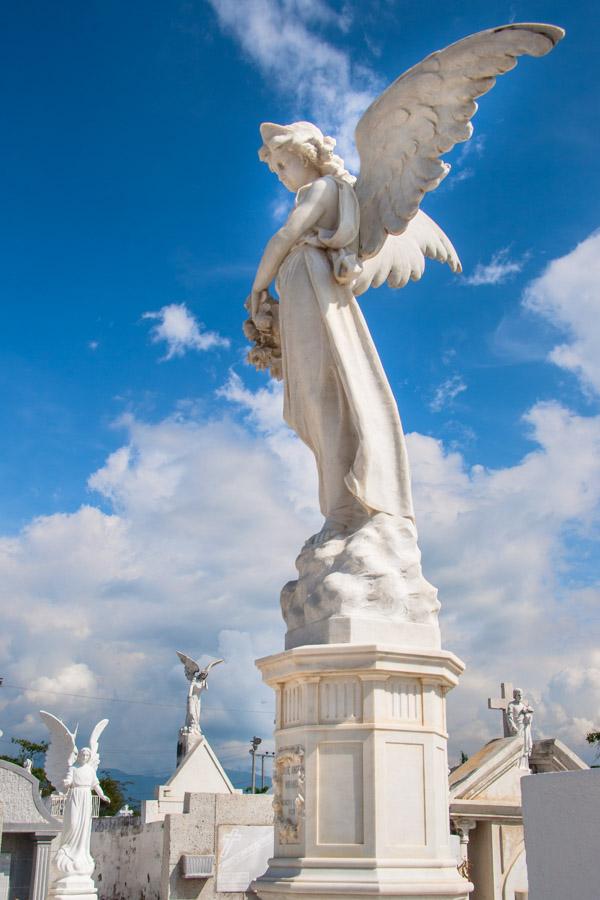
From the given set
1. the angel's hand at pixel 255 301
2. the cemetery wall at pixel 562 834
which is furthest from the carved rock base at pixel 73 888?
the cemetery wall at pixel 562 834

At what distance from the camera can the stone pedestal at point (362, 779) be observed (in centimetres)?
501

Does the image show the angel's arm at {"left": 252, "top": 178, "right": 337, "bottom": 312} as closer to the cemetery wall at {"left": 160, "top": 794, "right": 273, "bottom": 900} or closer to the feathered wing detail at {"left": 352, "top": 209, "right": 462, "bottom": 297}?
the feathered wing detail at {"left": 352, "top": 209, "right": 462, "bottom": 297}

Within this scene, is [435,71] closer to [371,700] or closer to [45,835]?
[371,700]

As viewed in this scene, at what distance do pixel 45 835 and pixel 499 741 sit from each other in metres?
8.88

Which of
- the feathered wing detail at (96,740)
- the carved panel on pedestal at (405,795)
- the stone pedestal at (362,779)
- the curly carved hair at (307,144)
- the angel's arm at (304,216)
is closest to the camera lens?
the stone pedestal at (362,779)

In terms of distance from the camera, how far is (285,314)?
6543 millimetres

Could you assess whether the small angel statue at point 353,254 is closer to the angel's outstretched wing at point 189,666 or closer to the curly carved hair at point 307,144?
the curly carved hair at point 307,144

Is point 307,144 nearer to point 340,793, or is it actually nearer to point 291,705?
point 291,705

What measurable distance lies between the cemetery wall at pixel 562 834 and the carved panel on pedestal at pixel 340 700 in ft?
3.82

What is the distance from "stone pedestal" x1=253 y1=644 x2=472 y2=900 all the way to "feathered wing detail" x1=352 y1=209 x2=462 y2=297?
2987 millimetres

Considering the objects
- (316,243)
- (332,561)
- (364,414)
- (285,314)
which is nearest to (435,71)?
(316,243)

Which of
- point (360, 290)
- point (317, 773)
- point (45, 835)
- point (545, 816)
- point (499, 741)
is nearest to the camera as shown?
point (545, 816)

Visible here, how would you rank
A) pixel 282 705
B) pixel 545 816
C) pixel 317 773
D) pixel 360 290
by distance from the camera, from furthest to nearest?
1. pixel 360 290
2. pixel 282 705
3. pixel 317 773
4. pixel 545 816

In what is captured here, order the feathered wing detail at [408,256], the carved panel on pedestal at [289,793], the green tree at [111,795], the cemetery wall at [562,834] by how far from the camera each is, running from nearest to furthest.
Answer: the cemetery wall at [562,834] < the carved panel on pedestal at [289,793] < the feathered wing detail at [408,256] < the green tree at [111,795]
